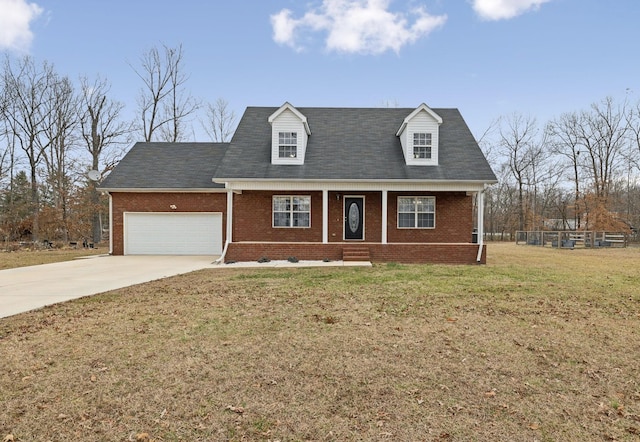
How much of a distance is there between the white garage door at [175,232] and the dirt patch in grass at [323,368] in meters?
9.72

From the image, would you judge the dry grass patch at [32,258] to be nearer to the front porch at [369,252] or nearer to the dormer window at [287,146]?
the front porch at [369,252]

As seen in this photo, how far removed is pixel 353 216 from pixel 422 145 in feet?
14.5

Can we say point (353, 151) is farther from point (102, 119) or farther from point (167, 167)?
point (102, 119)

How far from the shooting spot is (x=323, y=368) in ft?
12.8

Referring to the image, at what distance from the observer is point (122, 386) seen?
11.4ft

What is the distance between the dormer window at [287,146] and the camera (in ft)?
51.8

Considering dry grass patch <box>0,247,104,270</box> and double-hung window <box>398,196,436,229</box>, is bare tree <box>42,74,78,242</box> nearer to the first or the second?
dry grass patch <box>0,247,104,270</box>

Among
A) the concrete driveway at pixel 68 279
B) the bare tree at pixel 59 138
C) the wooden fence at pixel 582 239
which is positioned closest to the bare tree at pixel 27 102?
the bare tree at pixel 59 138

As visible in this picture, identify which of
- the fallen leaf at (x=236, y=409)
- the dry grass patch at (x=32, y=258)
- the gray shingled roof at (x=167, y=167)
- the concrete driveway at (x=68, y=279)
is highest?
the gray shingled roof at (x=167, y=167)

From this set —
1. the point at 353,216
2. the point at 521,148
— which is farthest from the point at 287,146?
the point at 521,148

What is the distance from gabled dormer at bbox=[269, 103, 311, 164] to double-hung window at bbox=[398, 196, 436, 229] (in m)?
5.01

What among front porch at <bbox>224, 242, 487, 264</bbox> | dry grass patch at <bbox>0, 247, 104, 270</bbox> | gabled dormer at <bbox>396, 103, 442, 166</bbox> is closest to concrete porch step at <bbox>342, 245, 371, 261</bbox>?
front porch at <bbox>224, 242, 487, 264</bbox>

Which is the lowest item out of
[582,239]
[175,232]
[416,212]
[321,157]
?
[582,239]

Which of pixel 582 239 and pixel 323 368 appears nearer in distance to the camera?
pixel 323 368
